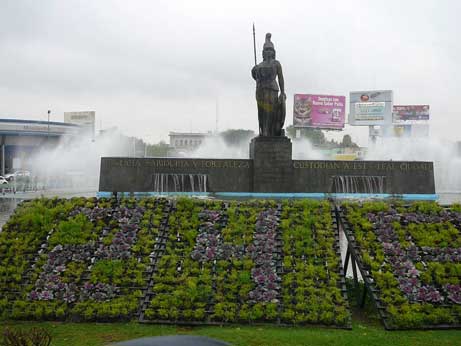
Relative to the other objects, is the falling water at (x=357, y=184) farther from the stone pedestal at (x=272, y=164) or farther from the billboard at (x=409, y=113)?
the billboard at (x=409, y=113)

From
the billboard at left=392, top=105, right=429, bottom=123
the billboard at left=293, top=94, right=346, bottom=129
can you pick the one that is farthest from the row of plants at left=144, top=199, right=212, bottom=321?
the billboard at left=392, top=105, right=429, bottom=123

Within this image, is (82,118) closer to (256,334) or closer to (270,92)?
(270,92)

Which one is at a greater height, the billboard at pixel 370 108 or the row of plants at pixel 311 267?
the billboard at pixel 370 108

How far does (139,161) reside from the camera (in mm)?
15242

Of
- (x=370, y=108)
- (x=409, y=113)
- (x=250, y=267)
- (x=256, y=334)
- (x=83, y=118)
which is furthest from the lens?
(x=83, y=118)

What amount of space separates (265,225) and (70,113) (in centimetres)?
7066

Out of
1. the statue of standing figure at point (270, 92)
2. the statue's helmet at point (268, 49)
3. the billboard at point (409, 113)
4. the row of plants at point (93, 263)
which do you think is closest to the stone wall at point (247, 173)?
the statue of standing figure at point (270, 92)

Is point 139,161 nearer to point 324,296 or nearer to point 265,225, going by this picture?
point 265,225

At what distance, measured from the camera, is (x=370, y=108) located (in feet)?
163

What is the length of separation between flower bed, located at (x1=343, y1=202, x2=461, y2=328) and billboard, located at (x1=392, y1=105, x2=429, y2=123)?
157ft

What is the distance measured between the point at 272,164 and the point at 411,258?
8550mm

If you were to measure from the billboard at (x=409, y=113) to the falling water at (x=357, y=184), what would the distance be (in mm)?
39714

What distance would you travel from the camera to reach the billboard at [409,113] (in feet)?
171

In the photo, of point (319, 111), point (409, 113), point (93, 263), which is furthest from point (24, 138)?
point (93, 263)
